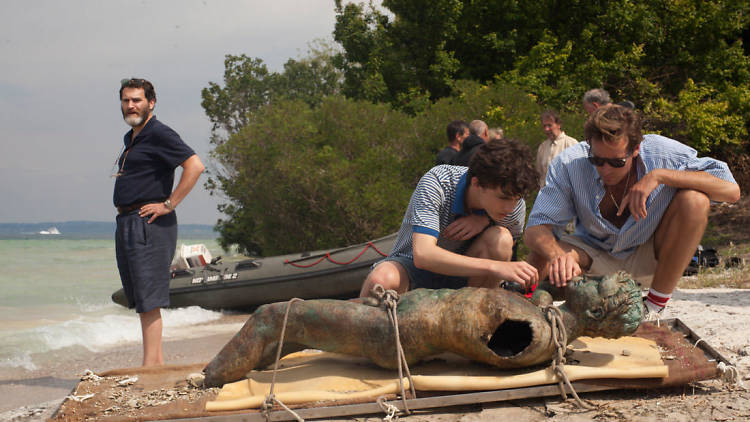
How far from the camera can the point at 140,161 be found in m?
3.47

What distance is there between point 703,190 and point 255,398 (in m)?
2.32

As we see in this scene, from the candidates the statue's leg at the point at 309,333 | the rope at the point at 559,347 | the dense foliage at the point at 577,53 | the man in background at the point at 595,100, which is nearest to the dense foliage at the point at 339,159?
the dense foliage at the point at 577,53

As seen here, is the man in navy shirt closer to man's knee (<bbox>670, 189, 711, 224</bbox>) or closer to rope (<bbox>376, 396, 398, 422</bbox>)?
rope (<bbox>376, 396, 398, 422</bbox>)

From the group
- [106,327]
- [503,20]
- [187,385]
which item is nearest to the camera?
[187,385]

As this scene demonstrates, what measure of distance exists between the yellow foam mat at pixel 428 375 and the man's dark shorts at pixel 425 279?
0.43 metres

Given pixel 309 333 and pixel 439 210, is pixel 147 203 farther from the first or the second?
pixel 439 210

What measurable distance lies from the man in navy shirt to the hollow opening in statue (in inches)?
79.7

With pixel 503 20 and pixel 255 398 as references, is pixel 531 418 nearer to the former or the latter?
pixel 255 398

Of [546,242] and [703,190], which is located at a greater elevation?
[703,190]

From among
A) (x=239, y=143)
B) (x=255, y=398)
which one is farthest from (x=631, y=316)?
(x=239, y=143)

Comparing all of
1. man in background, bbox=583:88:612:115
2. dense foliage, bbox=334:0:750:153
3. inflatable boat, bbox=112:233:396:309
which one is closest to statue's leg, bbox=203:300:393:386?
man in background, bbox=583:88:612:115

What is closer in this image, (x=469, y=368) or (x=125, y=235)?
(x=469, y=368)

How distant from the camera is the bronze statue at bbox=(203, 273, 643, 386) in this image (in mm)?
2258

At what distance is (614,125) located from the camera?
2.72m
